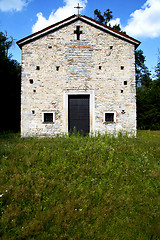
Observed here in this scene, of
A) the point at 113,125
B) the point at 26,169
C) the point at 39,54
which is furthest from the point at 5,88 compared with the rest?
the point at 26,169

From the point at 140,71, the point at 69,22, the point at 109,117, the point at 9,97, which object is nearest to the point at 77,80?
the point at 109,117

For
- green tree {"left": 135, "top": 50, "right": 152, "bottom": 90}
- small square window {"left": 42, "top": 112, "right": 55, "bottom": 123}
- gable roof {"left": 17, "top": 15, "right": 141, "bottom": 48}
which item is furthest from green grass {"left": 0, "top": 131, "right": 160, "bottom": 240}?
green tree {"left": 135, "top": 50, "right": 152, "bottom": 90}

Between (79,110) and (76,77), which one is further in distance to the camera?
(79,110)

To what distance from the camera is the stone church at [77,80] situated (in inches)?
382

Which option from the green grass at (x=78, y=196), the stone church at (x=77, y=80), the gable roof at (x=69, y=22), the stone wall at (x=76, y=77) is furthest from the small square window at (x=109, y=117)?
the gable roof at (x=69, y=22)

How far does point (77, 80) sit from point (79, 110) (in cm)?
182

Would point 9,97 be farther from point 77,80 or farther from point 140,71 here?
point 140,71

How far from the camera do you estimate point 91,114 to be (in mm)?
9766

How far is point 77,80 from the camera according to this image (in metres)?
9.79

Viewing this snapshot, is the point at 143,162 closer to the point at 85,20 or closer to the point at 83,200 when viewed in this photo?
the point at 83,200

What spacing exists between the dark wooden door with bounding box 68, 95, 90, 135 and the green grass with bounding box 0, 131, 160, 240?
4.21 metres

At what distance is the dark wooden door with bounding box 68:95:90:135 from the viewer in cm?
991

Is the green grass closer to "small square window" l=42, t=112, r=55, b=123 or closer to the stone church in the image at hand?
the stone church

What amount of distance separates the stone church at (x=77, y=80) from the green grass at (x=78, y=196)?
162 inches
